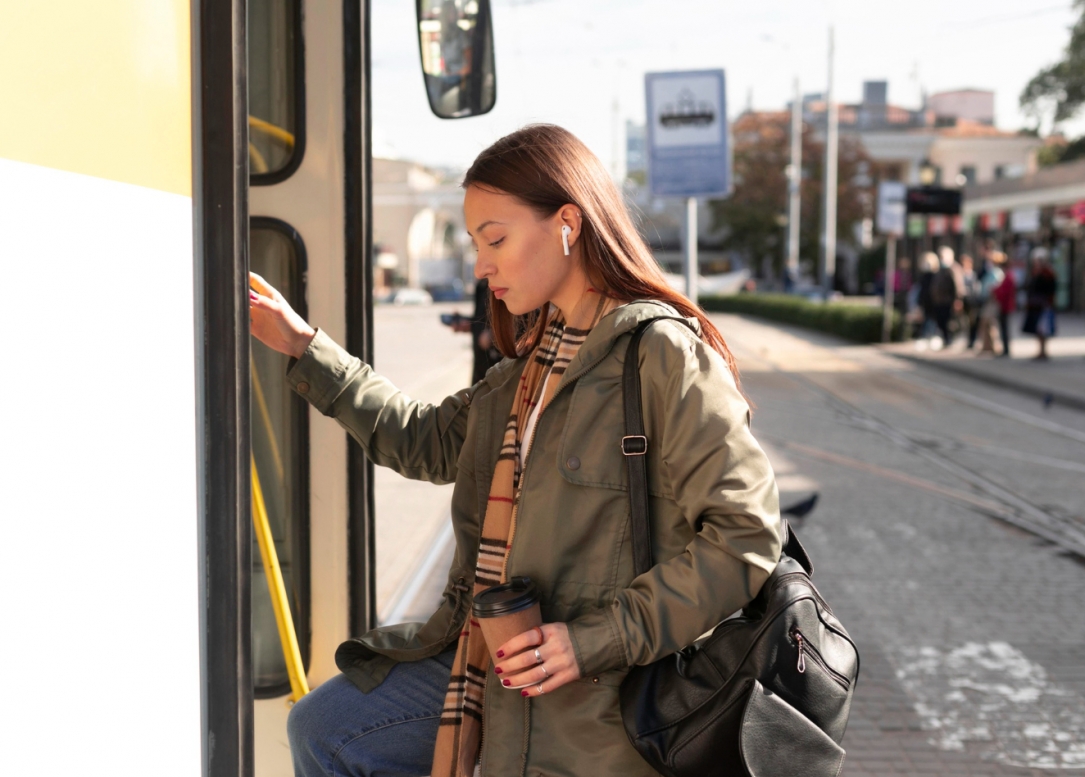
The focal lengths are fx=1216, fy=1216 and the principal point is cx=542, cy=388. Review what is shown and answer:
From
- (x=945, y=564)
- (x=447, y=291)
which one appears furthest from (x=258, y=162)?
(x=447, y=291)

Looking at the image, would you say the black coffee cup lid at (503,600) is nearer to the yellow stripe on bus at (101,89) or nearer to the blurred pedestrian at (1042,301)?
the yellow stripe on bus at (101,89)

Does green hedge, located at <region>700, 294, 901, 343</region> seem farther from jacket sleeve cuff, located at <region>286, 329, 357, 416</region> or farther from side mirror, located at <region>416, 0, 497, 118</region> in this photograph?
jacket sleeve cuff, located at <region>286, 329, 357, 416</region>

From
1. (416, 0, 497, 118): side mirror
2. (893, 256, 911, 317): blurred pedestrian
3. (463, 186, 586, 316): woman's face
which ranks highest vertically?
(416, 0, 497, 118): side mirror

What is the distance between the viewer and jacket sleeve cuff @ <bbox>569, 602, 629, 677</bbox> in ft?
5.91

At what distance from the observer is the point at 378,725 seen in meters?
2.16

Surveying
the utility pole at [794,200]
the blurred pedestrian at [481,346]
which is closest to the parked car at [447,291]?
the utility pole at [794,200]

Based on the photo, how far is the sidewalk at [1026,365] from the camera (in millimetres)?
14922

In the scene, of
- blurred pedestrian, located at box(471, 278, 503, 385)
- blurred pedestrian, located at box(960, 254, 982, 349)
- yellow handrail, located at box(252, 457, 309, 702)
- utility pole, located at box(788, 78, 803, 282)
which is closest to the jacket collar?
yellow handrail, located at box(252, 457, 309, 702)

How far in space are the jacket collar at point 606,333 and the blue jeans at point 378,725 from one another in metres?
0.66

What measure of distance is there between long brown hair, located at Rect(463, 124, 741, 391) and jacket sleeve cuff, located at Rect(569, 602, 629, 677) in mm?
517

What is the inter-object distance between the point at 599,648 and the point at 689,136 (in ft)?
29.8

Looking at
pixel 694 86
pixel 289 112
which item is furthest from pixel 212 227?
pixel 694 86

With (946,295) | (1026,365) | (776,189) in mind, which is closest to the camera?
(1026,365)

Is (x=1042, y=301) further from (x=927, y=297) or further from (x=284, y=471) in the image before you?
(x=284, y=471)
